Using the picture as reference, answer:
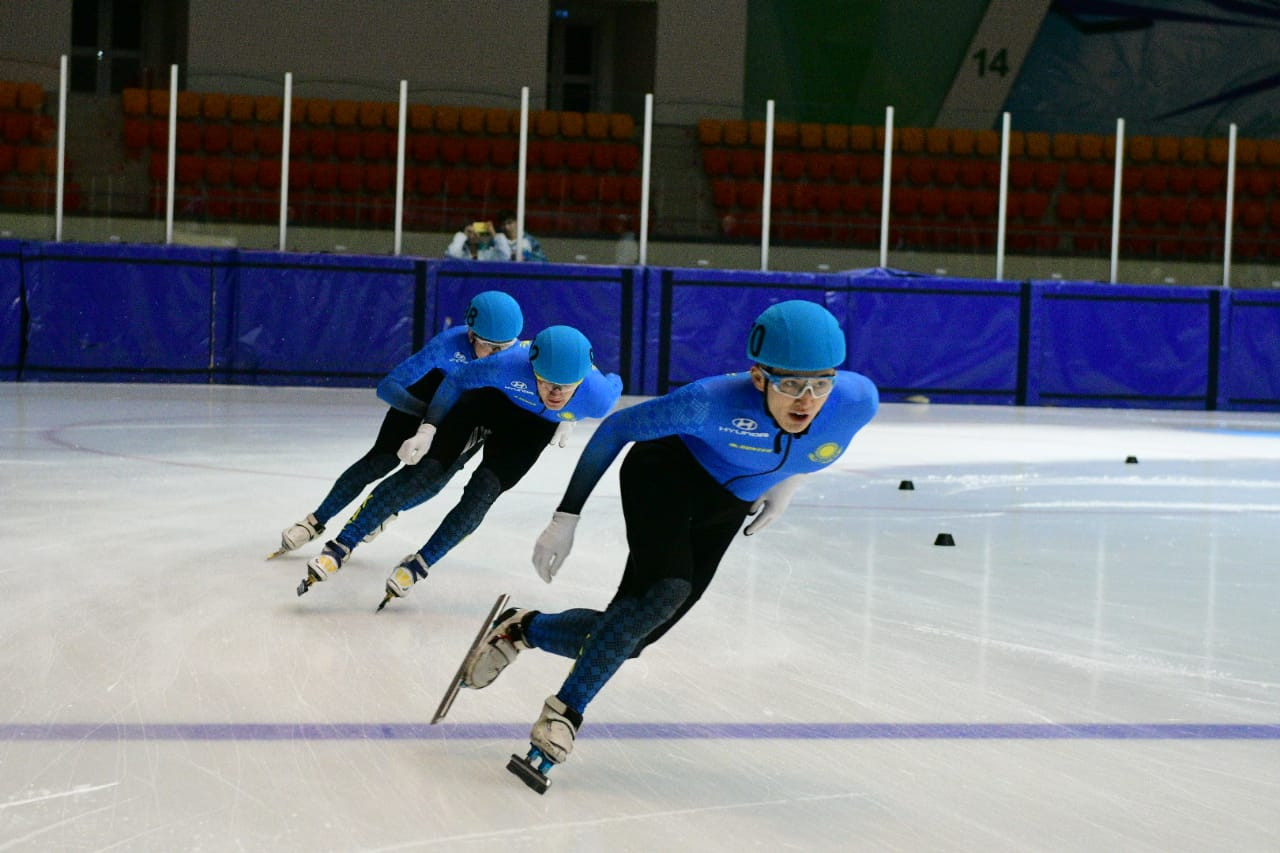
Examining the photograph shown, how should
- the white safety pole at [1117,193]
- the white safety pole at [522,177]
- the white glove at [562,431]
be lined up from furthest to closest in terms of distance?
the white safety pole at [1117,193]
the white safety pole at [522,177]
the white glove at [562,431]

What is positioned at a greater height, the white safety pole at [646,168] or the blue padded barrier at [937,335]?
the white safety pole at [646,168]

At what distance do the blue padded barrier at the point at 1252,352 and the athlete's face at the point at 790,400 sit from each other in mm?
15026

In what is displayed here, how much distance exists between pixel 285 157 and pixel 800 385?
13.1 m

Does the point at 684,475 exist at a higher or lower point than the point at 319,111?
lower

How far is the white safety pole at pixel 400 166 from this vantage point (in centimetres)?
1566

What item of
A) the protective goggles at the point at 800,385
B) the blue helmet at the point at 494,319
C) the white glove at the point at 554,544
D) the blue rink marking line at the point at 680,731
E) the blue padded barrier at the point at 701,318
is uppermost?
the blue padded barrier at the point at 701,318

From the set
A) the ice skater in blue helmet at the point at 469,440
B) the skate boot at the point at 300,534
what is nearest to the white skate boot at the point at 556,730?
the ice skater in blue helmet at the point at 469,440

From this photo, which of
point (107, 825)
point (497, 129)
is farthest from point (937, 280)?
point (107, 825)

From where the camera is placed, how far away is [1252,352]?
17.1 meters

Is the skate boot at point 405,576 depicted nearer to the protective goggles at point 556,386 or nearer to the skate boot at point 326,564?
the skate boot at point 326,564

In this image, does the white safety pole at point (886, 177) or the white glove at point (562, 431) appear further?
the white safety pole at point (886, 177)

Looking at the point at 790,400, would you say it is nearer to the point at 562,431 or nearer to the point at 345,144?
the point at 562,431

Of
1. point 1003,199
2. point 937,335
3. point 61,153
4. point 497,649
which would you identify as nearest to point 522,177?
point 61,153

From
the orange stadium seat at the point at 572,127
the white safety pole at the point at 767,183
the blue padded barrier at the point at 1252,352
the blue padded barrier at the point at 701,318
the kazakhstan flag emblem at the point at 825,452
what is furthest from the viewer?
the blue padded barrier at the point at 1252,352
